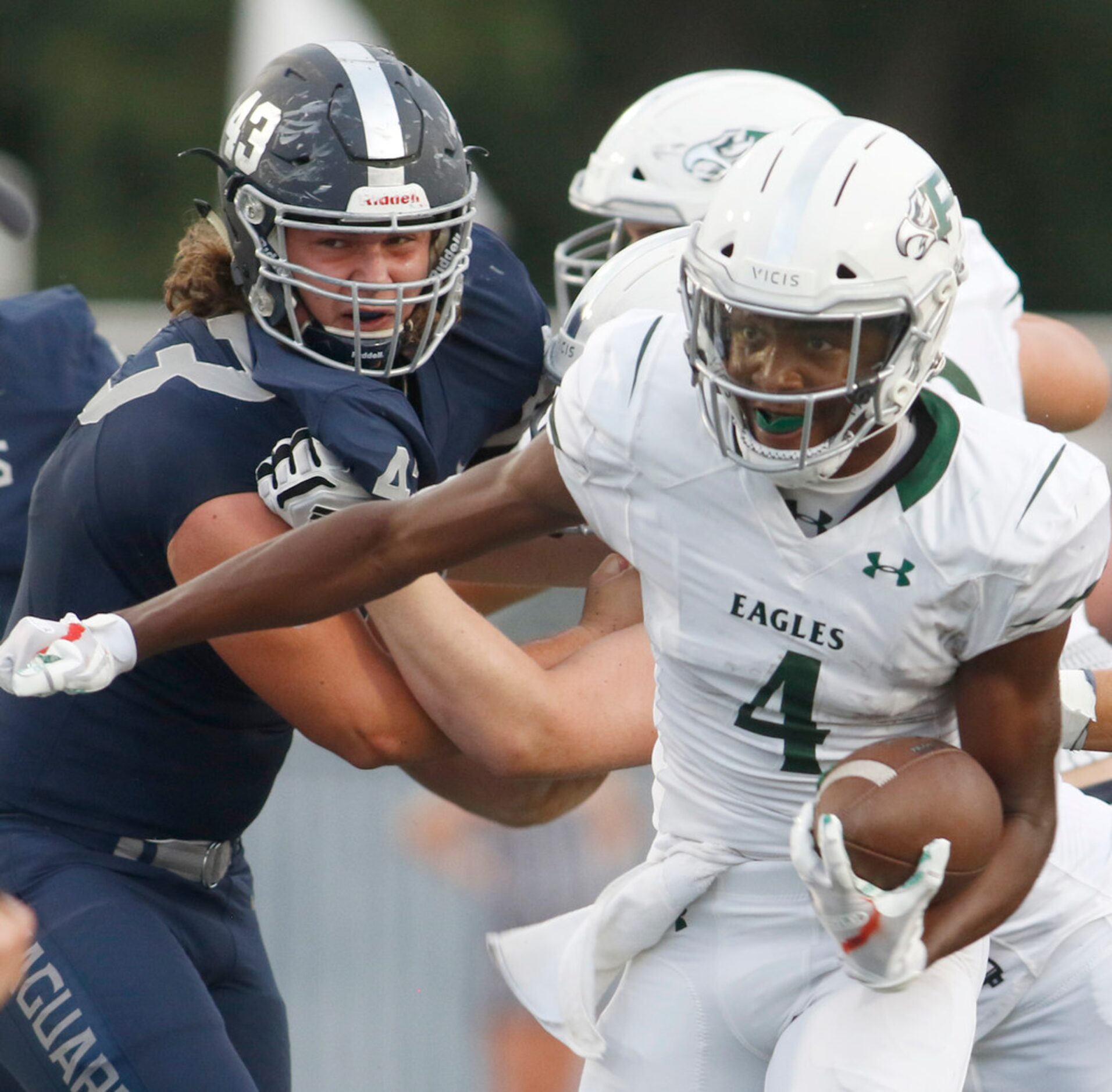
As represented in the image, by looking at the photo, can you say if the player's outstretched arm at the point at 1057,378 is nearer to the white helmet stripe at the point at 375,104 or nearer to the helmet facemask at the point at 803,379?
the white helmet stripe at the point at 375,104

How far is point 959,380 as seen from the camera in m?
3.01

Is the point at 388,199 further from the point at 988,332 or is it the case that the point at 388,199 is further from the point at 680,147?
the point at 680,147

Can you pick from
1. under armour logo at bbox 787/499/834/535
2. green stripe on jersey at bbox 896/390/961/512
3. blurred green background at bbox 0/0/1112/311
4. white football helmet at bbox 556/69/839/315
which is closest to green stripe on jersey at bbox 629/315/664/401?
under armour logo at bbox 787/499/834/535

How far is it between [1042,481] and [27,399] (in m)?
1.90

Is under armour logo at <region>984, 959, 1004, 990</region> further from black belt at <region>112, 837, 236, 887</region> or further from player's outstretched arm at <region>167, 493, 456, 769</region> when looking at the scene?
black belt at <region>112, 837, 236, 887</region>

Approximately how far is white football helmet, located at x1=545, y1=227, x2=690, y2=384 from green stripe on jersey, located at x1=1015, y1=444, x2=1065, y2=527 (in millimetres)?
865

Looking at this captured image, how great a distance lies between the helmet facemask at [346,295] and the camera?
3039 mm

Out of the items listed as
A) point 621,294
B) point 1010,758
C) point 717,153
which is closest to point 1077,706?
point 1010,758

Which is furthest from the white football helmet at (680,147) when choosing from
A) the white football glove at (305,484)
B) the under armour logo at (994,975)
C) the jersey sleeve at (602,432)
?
the under armour logo at (994,975)

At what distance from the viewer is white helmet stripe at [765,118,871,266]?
2.36m

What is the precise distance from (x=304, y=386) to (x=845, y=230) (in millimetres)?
879

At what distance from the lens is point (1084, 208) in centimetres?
1289

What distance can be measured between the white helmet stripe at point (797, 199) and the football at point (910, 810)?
23.6 inches

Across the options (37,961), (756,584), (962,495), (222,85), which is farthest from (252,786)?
(222,85)
